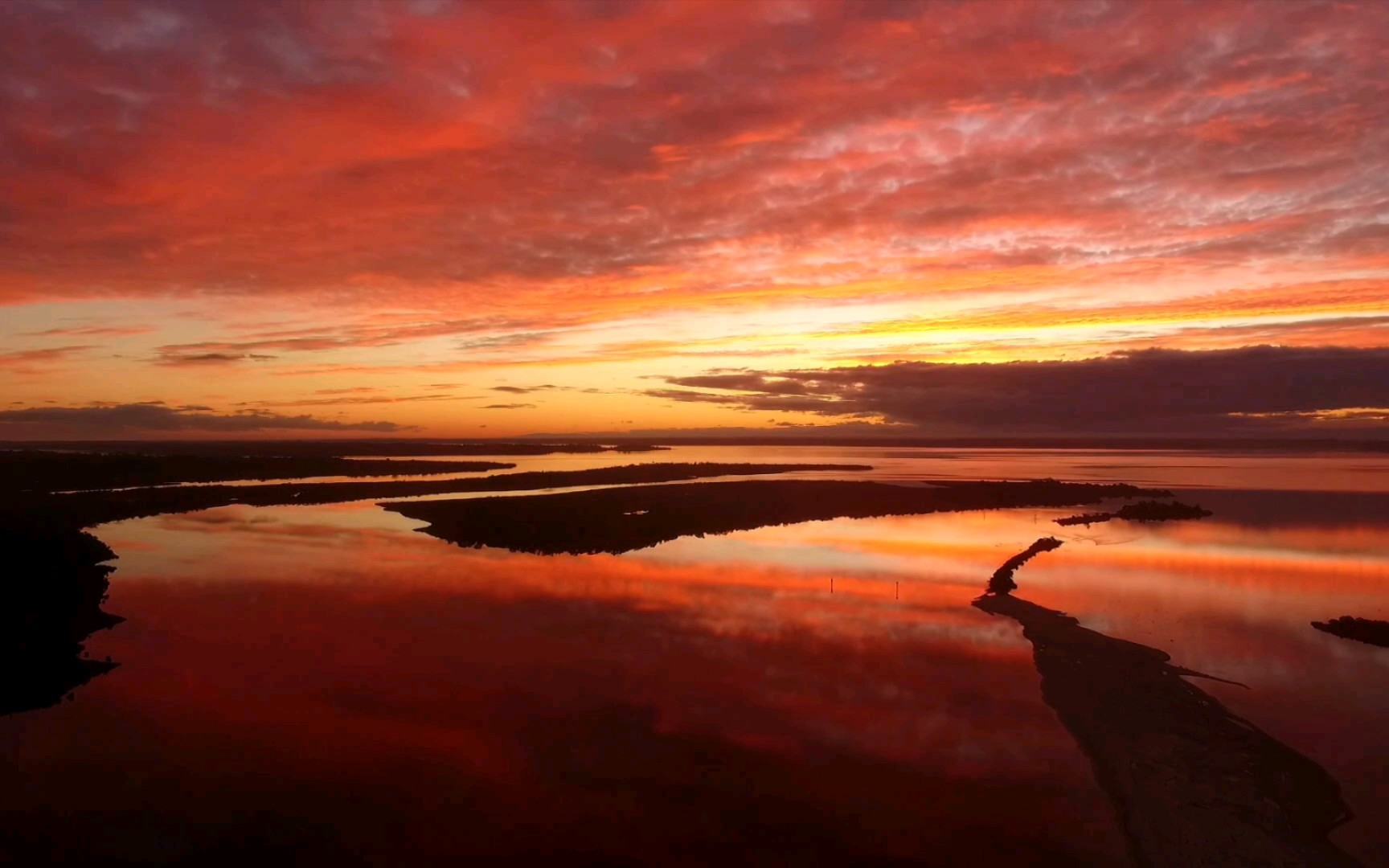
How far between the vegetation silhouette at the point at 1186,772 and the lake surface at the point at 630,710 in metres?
0.38

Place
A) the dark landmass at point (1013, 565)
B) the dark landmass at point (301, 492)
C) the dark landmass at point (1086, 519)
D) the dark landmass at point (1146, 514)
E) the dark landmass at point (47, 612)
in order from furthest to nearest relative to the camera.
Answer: the dark landmass at point (1146, 514)
the dark landmass at point (301, 492)
the dark landmass at point (1086, 519)
the dark landmass at point (1013, 565)
the dark landmass at point (47, 612)

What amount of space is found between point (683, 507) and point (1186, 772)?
37849 mm

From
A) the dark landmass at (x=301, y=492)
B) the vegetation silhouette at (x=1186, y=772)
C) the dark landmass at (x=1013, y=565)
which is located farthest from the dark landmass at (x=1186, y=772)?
the dark landmass at (x=301, y=492)

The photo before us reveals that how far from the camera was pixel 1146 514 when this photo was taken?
169 feet

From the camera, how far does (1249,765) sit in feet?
45.1

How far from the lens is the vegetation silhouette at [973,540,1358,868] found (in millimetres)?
11406

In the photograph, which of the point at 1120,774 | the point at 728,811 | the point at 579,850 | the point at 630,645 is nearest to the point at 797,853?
the point at 728,811

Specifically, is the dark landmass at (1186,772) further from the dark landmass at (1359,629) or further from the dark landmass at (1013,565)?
the dark landmass at (1013,565)

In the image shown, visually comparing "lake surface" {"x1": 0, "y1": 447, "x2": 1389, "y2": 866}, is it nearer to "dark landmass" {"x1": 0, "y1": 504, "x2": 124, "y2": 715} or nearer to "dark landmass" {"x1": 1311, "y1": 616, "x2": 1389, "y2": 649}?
"dark landmass" {"x1": 1311, "y1": 616, "x2": 1389, "y2": 649}

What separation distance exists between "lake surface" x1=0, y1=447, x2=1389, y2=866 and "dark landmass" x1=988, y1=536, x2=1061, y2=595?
2.44 feet

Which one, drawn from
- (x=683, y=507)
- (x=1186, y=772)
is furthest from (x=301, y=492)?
(x=1186, y=772)

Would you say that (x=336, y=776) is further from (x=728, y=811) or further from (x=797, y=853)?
(x=797, y=853)

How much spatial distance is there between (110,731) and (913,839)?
12850 mm

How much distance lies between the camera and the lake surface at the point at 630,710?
11.6m
